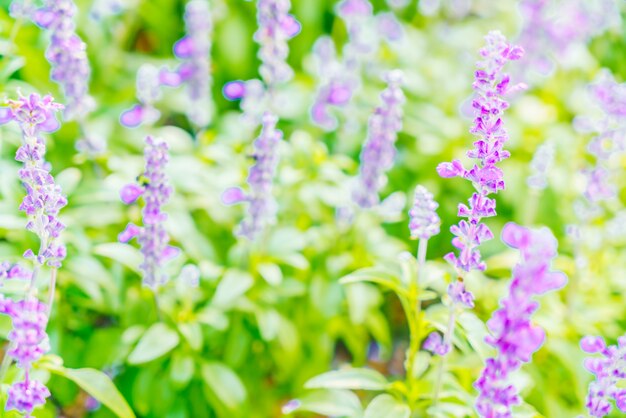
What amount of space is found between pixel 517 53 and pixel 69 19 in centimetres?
203

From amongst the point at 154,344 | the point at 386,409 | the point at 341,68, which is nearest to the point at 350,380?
the point at 386,409

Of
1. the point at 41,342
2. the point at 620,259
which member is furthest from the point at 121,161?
the point at 620,259

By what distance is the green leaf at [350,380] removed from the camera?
3.13 metres

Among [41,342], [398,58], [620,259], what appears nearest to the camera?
[41,342]

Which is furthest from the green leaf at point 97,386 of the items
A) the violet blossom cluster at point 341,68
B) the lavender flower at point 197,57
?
the violet blossom cluster at point 341,68

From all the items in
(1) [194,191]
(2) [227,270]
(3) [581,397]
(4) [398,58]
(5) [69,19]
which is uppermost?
(4) [398,58]

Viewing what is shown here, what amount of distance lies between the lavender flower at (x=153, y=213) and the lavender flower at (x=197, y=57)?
1315 millimetres

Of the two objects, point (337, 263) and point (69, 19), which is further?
point (337, 263)

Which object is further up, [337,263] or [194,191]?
[194,191]

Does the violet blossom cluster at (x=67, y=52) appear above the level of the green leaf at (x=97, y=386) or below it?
above

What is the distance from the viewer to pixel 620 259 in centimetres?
481

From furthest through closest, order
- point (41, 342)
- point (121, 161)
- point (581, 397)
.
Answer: point (121, 161) → point (581, 397) → point (41, 342)

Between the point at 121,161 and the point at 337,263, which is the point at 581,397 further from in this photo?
the point at 121,161

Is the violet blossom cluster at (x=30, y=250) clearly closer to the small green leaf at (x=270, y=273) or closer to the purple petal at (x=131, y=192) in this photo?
the purple petal at (x=131, y=192)
